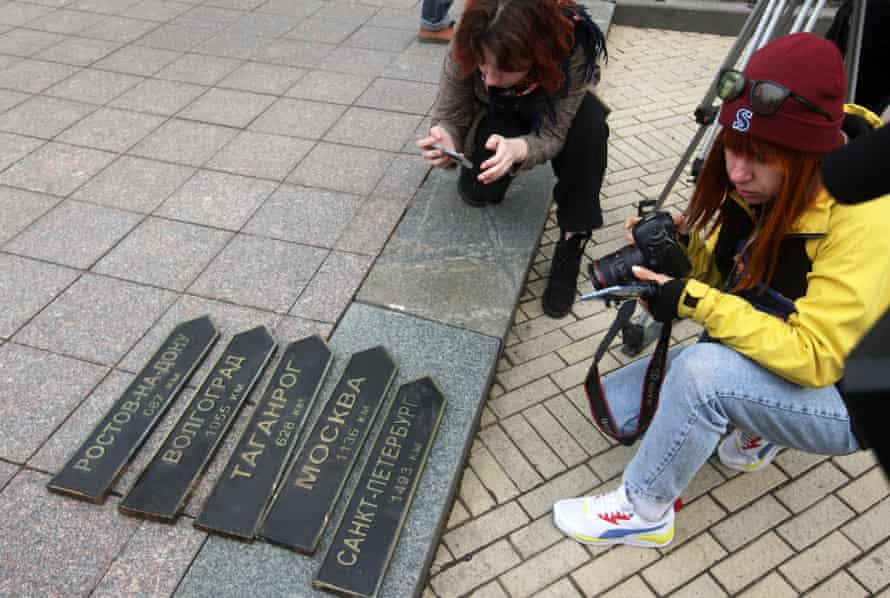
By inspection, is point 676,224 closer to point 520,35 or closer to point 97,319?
point 520,35

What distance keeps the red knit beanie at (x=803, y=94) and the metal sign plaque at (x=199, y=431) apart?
6.53 ft

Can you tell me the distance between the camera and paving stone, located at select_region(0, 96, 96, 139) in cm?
402

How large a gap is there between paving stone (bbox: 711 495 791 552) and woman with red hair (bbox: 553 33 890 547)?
1.27 ft

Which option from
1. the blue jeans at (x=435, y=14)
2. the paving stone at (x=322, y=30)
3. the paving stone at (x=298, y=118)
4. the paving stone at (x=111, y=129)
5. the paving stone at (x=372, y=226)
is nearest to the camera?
the paving stone at (x=372, y=226)

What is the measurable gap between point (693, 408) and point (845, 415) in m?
0.40

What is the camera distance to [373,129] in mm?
4152

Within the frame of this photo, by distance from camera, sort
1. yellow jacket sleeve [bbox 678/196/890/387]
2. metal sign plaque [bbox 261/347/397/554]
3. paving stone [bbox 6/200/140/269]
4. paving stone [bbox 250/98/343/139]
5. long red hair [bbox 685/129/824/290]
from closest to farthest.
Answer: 1. yellow jacket sleeve [bbox 678/196/890/387]
2. long red hair [bbox 685/129/824/290]
3. metal sign plaque [bbox 261/347/397/554]
4. paving stone [bbox 6/200/140/269]
5. paving stone [bbox 250/98/343/139]

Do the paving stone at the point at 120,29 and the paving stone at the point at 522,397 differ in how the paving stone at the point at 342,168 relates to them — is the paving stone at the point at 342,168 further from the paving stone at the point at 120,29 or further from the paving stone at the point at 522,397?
the paving stone at the point at 120,29

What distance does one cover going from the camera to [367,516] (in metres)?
2.04

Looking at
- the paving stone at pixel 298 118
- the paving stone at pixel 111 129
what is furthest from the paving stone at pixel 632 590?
the paving stone at pixel 111 129

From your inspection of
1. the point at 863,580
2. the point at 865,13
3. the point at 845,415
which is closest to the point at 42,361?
the point at 845,415

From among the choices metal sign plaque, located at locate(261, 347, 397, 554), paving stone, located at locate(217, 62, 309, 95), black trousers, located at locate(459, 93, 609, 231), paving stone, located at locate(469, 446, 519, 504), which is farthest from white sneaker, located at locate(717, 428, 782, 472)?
paving stone, located at locate(217, 62, 309, 95)

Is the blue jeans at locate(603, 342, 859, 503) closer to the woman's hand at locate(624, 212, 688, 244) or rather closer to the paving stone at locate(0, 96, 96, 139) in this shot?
the woman's hand at locate(624, 212, 688, 244)

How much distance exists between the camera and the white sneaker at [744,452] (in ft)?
7.73
